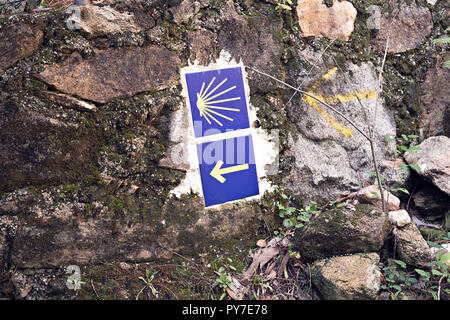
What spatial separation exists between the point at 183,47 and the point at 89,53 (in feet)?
1.89

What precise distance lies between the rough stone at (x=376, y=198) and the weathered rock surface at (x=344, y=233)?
0.18m

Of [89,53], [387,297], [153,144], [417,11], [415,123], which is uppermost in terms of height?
[417,11]

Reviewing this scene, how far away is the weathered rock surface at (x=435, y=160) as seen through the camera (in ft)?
8.66

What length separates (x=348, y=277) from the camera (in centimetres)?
224

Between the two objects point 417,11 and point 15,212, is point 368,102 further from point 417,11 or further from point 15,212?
point 15,212

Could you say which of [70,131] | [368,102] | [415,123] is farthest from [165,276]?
[415,123]

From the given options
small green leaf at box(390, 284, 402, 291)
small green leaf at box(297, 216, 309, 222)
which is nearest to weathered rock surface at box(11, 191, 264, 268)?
small green leaf at box(297, 216, 309, 222)

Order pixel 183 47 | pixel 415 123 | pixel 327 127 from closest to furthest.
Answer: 1. pixel 183 47
2. pixel 327 127
3. pixel 415 123

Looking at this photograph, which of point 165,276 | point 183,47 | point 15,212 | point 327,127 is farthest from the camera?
point 327,127

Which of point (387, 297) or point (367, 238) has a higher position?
point (367, 238)

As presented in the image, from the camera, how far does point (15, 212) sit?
2.21 metres

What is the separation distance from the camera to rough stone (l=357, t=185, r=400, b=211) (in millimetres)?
2613

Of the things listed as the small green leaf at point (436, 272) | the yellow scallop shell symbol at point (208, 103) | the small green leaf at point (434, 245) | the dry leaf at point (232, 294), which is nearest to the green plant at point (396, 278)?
the small green leaf at point (436, 272)

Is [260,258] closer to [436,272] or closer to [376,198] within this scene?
[376,198]
